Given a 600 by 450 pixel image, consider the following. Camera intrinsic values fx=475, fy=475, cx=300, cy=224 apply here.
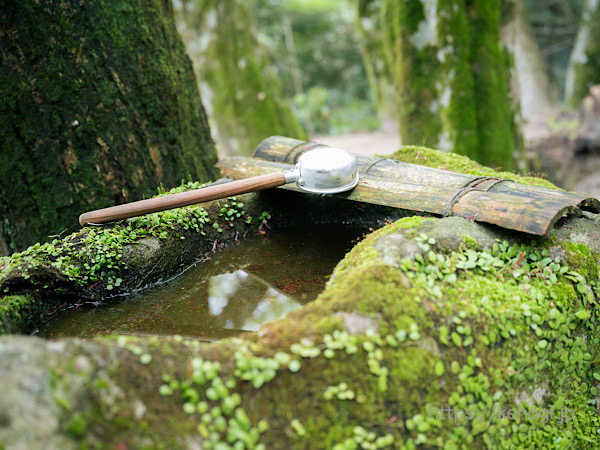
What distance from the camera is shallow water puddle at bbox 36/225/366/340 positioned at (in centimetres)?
265

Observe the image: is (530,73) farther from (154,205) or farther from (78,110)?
(154,205)

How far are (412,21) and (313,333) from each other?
18.8ft

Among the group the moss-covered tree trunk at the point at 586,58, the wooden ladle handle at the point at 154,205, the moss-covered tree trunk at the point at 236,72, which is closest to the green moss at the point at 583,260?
the wooden ladle handle at the point at 154,205

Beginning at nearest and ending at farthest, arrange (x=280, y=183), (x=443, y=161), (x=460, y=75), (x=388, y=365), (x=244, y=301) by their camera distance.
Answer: (x=388, y=365), (x=244, y=301), (x=280, y=183), (x=443, y=161), (x=460, y=75)

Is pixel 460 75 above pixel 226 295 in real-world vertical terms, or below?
above

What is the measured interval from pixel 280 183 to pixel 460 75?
4.20m

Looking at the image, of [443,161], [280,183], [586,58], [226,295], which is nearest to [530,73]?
[586,58]

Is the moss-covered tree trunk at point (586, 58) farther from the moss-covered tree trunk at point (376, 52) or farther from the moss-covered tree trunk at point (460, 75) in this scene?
the moss-covered tree trunk at point (460, 75)

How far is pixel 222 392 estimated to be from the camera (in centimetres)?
173

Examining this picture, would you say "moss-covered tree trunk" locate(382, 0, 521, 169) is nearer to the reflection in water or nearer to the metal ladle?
the metal ladle

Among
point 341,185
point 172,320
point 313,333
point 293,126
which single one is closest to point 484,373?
point 313,333

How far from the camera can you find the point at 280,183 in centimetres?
316

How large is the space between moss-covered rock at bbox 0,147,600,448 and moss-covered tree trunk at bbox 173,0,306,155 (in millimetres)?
6227

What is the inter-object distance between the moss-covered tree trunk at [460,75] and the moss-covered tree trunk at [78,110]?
3555mm
